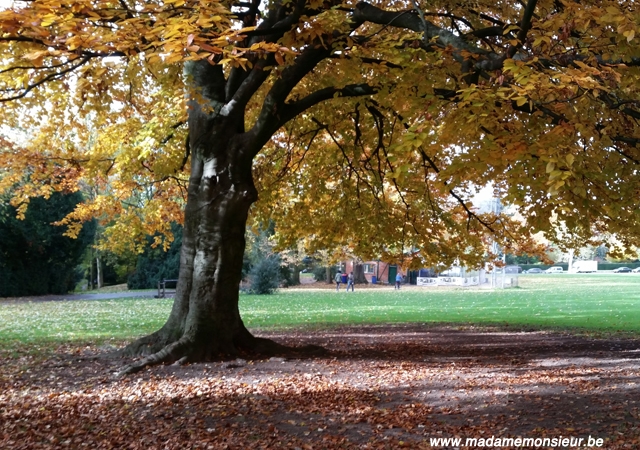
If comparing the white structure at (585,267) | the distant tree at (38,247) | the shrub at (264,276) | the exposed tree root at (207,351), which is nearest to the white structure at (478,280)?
the shrub at (264,276)

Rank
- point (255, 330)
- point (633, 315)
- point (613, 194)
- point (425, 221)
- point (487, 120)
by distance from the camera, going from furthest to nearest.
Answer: point (633, 315) < point (255, 330) < point (425, 221) < point (613, 194) < point (487, 120)

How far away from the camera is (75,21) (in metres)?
5.62

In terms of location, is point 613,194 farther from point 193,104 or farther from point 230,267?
point 193,104

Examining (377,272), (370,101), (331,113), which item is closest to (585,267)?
(377,272)

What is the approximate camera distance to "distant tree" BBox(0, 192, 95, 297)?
103ft

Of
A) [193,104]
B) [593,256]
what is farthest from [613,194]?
[593,256]

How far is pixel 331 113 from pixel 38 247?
25.4 metres

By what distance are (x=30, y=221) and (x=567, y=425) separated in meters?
31.5

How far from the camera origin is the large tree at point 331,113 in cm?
618

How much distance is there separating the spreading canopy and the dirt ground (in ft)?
7.23

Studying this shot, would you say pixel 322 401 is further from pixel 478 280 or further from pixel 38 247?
pixel 478 280

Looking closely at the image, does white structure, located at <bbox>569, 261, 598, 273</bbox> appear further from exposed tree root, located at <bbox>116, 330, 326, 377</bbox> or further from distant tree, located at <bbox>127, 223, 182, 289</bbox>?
exposed tree root, located at <bbox>116, 330, 326, 377</bbox>

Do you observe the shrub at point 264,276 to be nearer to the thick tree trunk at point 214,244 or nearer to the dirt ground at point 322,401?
the dirt ground at point 322,401

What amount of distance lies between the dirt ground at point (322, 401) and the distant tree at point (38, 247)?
77.9ft
